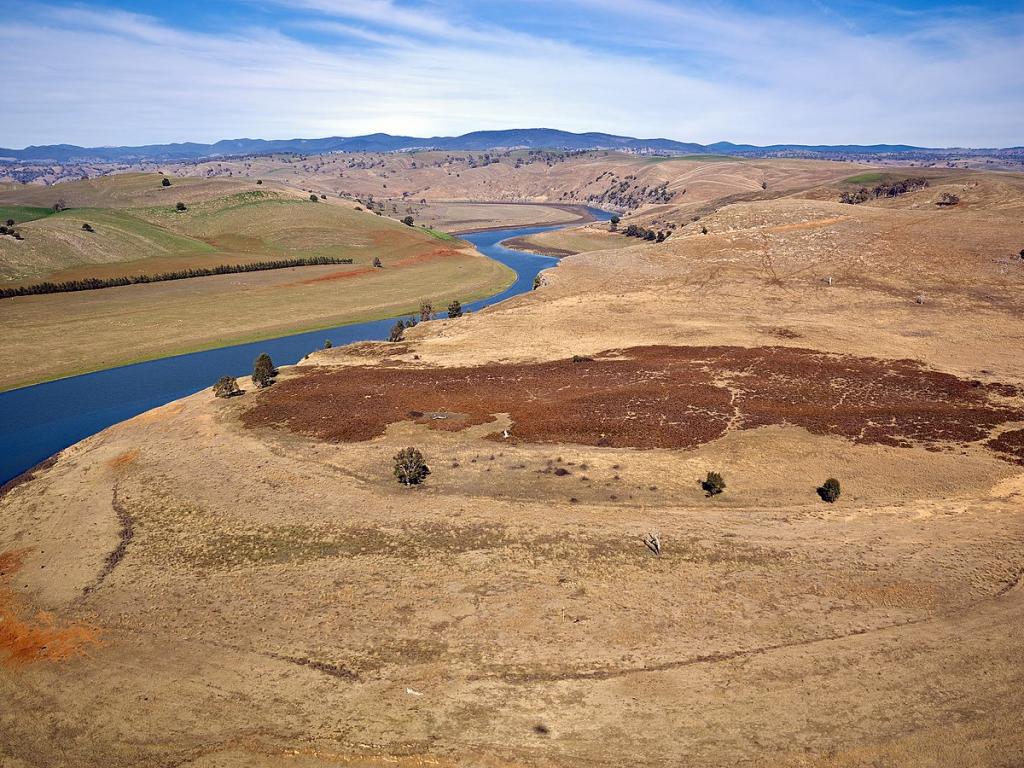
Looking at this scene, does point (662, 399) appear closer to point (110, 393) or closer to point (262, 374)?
point (262, 374)

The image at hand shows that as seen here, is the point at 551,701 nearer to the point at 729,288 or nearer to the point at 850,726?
the point at 850,726

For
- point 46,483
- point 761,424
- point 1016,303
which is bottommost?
point 46,483

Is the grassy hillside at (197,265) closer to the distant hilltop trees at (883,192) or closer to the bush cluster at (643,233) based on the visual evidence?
the bush cluster at (643,233)

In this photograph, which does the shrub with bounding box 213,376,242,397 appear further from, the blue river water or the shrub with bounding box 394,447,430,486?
the shrub with bounding box 394,447,430,486

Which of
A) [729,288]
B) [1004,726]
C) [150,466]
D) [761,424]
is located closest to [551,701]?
[1004,726]

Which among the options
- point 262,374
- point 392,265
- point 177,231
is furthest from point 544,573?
point 177,231

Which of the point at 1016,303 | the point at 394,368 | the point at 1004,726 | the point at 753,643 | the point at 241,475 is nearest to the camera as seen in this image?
the point at 1004,726

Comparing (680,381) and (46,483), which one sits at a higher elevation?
(680,381)
